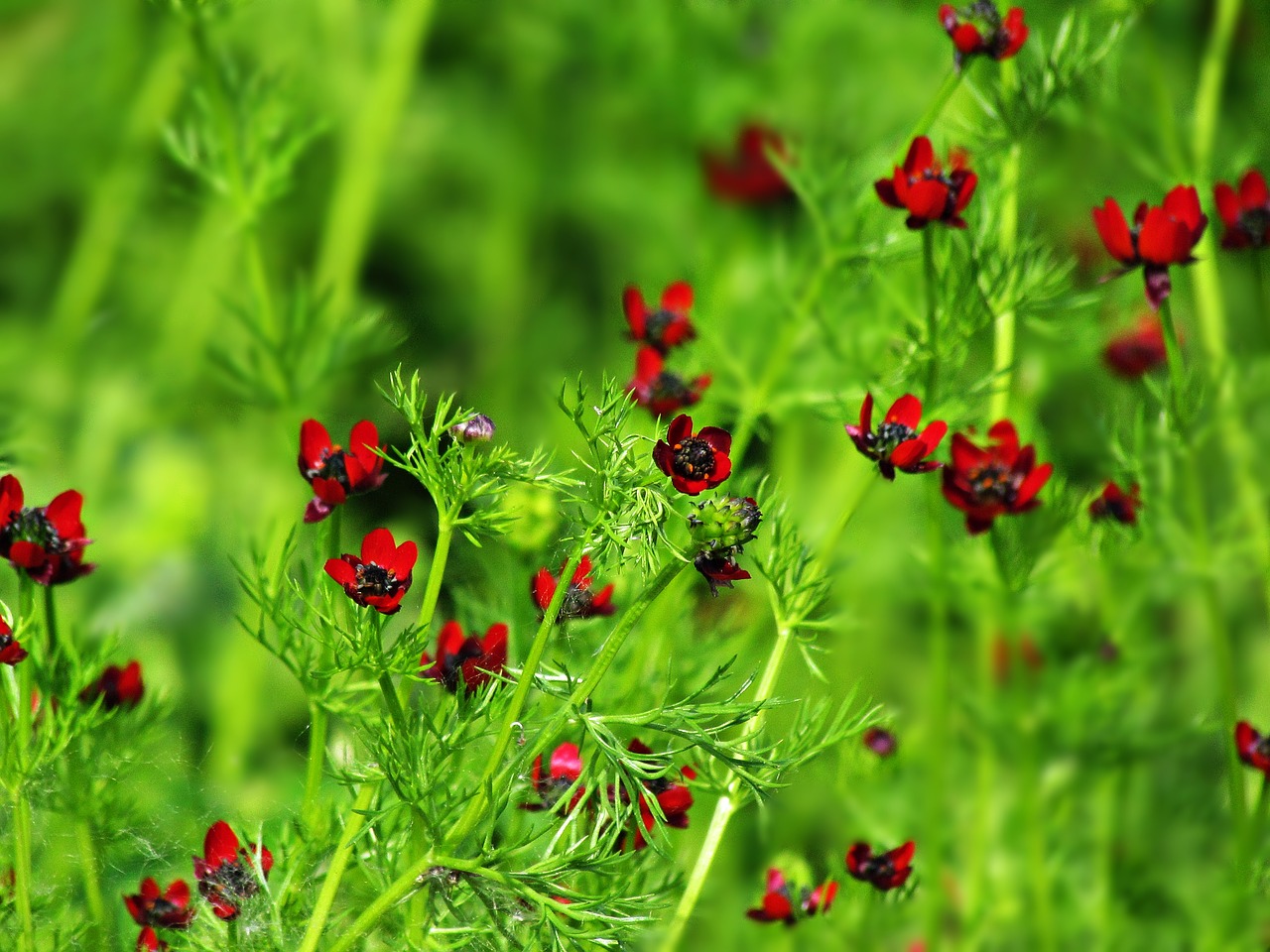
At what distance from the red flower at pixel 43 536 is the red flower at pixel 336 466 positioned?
11 cm

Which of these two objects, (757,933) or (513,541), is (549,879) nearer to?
(513,541)

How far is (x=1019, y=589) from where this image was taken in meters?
0.88

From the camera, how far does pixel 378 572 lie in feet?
2.10

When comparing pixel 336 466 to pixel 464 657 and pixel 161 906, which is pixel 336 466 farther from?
pixel 161 906

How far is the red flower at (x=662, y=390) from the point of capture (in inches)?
33.3

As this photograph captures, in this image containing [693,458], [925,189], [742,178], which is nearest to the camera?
[693,458]

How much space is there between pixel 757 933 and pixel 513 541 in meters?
0.39

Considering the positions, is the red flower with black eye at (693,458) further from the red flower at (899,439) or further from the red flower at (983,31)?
the red flower at (983,31)

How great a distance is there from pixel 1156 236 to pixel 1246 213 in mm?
179

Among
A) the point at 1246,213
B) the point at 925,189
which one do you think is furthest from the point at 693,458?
the point at 1246,213

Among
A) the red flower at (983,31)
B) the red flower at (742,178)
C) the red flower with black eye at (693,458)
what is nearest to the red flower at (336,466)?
the red flower with black eye at (693,458)

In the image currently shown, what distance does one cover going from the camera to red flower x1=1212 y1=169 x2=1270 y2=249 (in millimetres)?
886

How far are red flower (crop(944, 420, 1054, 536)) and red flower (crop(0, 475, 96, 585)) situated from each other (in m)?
0.46

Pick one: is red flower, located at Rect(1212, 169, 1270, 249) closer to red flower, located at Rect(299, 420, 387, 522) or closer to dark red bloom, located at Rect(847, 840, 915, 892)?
dark red bloom, located at Rect(847, 840, 915, 892)
